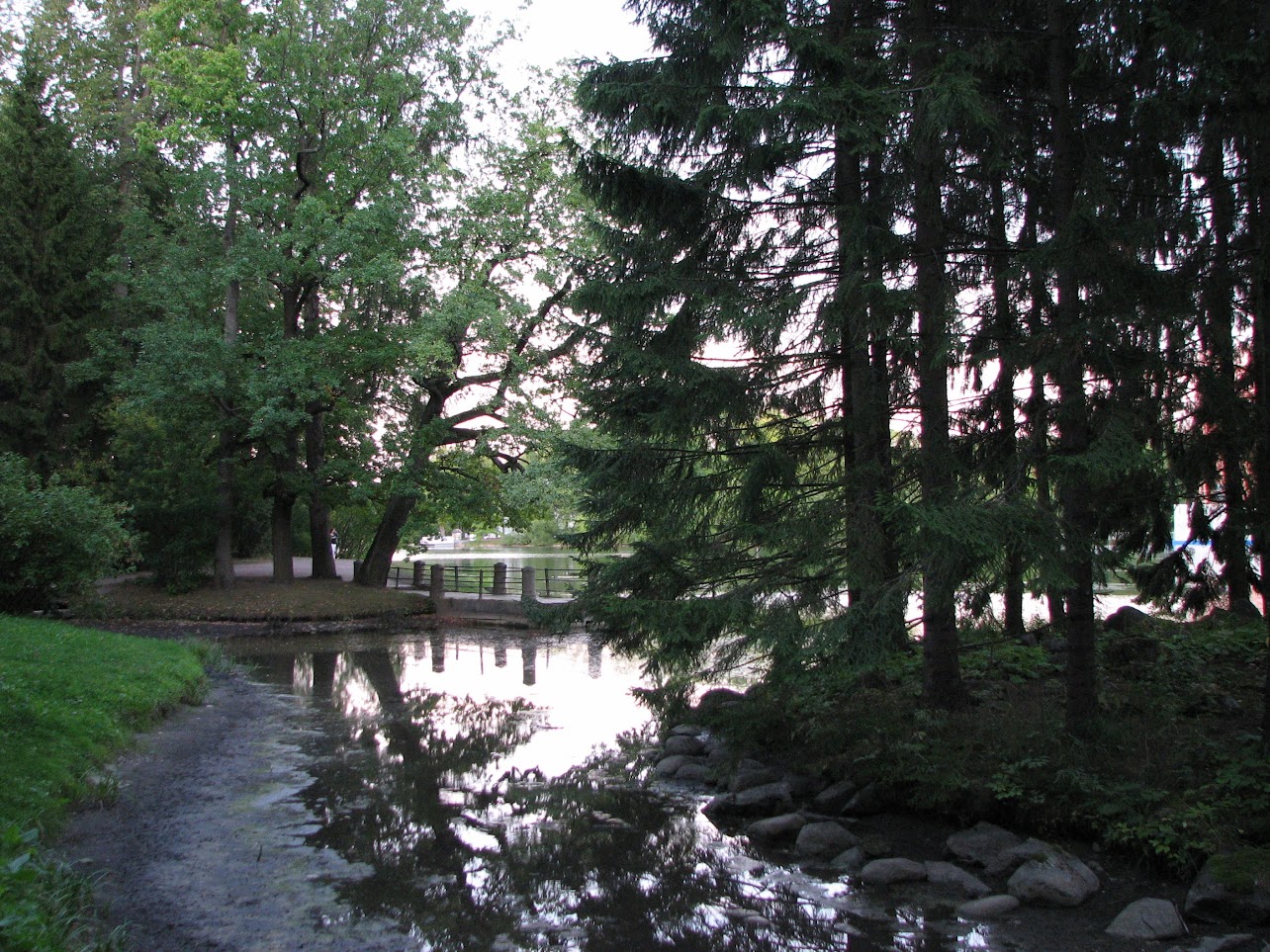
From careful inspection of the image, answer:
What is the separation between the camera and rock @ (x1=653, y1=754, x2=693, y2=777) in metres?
9.67

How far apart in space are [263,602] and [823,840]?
18.9m

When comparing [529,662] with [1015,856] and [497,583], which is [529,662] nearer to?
[497,583]

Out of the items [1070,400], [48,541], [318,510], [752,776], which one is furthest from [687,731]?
[318,510]

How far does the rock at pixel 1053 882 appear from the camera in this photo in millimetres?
5922

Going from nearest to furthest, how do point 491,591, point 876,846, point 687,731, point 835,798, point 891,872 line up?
point 891,872 → point 876,846 → point 835,798 → point 687,731 → point 491,591

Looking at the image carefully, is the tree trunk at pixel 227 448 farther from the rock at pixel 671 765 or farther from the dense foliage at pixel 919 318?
the rock at pixel 671 765

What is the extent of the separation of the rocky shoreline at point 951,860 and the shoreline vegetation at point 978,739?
8.8 inches

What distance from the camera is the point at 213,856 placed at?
6703mm

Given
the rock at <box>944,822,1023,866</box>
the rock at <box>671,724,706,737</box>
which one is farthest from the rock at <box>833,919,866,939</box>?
the rock at <box>671,724,706,737</box>

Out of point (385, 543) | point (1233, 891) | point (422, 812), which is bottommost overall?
point (422, 812)

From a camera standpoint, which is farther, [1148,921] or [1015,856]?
[1015,856]

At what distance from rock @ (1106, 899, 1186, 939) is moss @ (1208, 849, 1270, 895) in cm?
Answer: 34

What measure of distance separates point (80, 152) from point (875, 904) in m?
33.4

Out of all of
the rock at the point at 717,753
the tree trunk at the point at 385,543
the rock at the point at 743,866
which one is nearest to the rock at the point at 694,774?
the rock at the point at 717,753
